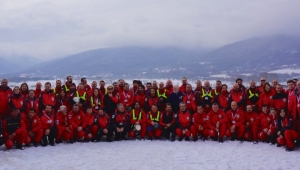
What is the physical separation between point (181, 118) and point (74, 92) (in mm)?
4208

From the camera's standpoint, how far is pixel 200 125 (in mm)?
10492

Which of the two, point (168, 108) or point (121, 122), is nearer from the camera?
point (121, 122)

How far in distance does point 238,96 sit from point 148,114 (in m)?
3.47

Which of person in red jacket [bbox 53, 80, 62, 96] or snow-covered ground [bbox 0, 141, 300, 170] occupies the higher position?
person in red jacket [bbox 53, 80, 62, 96]

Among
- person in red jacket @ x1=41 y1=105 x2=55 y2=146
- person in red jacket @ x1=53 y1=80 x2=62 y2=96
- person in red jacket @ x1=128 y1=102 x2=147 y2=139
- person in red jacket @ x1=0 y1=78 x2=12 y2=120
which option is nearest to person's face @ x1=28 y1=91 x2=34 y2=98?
person in red jacket @ x1=0 y1=78 x2=12 y2=120

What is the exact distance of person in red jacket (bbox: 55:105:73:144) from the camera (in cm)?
1010

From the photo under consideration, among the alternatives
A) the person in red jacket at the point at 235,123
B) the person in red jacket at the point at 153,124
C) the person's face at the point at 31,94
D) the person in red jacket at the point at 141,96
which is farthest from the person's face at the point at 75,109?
the person in red jacket at the point at 235,123

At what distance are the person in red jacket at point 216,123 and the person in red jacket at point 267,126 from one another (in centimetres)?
121

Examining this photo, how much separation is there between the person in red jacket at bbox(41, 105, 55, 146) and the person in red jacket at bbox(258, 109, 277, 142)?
277 inches

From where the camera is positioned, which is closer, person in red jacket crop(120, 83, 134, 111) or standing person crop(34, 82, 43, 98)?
standing person crop(34, 82, 43, 98)

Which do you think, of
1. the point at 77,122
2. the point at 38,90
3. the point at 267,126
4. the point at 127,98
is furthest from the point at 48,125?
the point at 267,126

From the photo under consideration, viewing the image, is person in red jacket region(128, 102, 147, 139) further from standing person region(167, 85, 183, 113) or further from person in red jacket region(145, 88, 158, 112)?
standing person region(167, 85, 183, 113)

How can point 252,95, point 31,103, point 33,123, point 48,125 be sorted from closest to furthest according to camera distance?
point 33,123
point 48,125
point 31,103
point 252,95

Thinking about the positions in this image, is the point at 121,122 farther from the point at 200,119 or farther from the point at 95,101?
the point at 200,119
